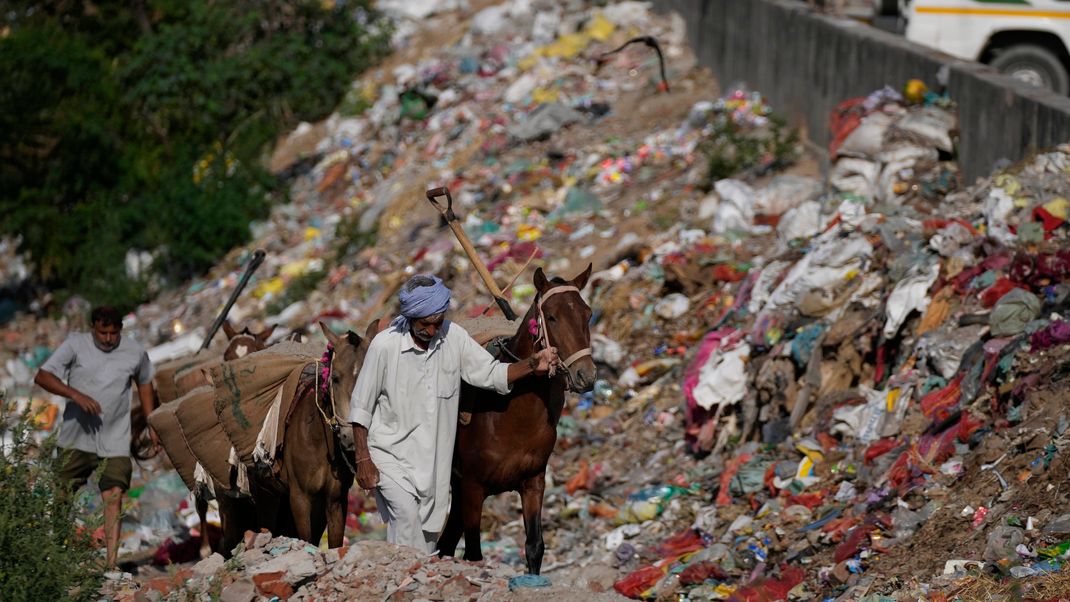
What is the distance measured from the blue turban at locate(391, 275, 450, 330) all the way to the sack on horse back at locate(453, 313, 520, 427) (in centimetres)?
58

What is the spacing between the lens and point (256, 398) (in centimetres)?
735

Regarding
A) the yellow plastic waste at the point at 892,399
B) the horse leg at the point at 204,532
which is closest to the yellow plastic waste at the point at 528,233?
the horse leg at the point at 204,532

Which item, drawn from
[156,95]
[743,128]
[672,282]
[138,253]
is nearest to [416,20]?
[156,95]

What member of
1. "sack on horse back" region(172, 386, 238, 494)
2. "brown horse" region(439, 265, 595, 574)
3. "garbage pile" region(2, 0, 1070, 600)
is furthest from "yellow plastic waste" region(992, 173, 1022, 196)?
"sack on horse back" region(172, 386, 238, 494)

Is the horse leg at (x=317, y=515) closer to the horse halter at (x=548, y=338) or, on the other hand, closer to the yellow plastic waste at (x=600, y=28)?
the horse halter at (x=548, y=338)

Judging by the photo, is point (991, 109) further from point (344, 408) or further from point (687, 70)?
point (687, 70)

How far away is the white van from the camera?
13.8 m

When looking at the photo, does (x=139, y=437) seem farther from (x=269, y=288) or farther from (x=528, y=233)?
(x=269, y=288)

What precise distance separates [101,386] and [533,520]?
9.03ft

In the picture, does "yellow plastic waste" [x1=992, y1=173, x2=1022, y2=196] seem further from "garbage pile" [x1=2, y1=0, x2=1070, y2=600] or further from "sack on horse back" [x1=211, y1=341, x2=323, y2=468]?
"sack on horse back" [x1=211, y1=341, x2=323, y2=468]

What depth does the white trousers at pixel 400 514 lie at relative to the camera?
6.38 metres

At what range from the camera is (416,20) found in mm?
25297

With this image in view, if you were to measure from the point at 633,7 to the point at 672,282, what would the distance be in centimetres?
921

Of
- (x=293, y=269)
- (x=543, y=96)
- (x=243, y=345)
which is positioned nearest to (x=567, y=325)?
(x=243, y=345)
